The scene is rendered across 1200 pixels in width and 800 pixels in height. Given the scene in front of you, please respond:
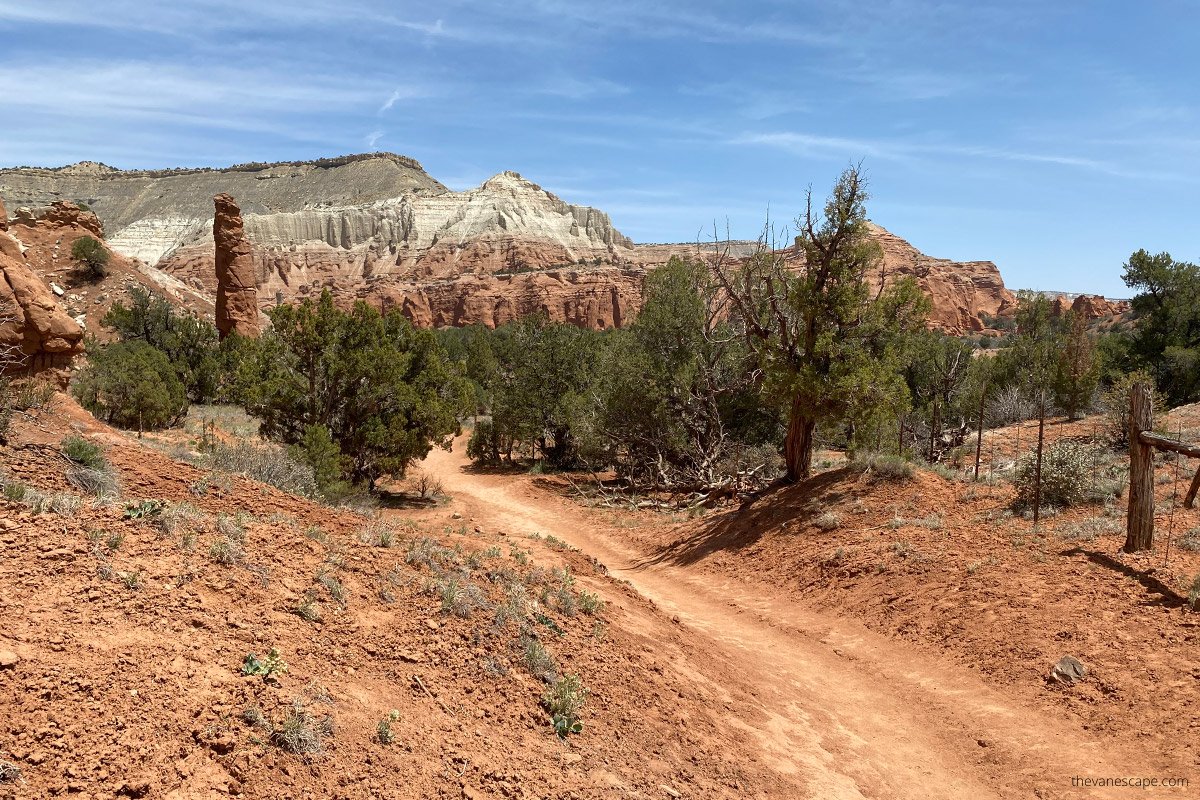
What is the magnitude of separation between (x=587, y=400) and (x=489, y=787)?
1872 centimetres

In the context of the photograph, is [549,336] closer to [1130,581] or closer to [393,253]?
[1130,581]

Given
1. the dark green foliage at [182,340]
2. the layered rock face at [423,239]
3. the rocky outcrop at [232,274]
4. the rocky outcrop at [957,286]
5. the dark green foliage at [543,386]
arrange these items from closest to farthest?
the dark green foliage at [543,386], the dark green foliage at [182,340], the rocky outcrop at [232,274], the rocky outcrop at [957,286], the layered rock face at [423,239]

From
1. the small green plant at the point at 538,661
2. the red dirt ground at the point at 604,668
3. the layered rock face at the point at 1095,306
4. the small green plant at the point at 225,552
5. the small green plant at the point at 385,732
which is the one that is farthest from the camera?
the layered rock face at the point at 1095,306

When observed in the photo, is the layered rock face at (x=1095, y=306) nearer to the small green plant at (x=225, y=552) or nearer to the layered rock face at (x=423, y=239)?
the layered rock face at (x=423, y=239)

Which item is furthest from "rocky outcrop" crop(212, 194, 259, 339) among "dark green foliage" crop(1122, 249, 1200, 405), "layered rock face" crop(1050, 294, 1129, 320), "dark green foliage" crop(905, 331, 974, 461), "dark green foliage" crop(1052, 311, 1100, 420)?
"layered rock face" crop(1050, 294, 1129, 320)

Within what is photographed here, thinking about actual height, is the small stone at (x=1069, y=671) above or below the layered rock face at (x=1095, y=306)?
below

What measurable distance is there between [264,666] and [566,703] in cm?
206

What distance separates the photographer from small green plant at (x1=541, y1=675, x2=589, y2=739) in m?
4.77

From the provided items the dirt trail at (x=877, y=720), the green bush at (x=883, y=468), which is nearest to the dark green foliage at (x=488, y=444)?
the green bush at (x=883, y=468)

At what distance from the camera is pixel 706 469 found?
18.0 metres

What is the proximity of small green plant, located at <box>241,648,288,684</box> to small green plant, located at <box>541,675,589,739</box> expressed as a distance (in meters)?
1.83

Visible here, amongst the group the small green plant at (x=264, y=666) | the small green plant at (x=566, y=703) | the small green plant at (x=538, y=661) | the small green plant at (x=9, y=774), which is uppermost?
the small green plant at (x=9, y=774)

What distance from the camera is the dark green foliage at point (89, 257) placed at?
4075cm

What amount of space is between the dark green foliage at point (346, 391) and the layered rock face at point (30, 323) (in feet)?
18.1
